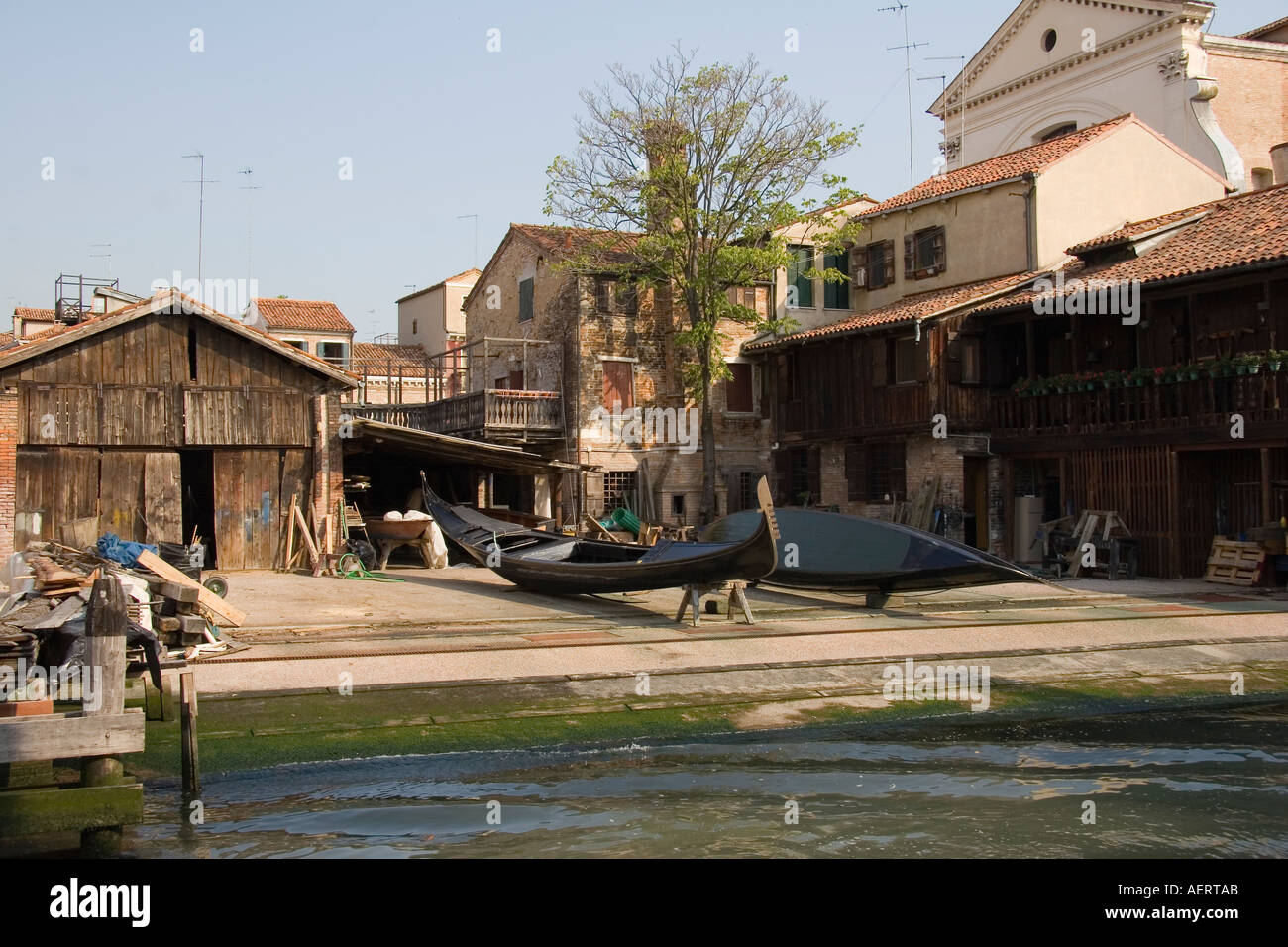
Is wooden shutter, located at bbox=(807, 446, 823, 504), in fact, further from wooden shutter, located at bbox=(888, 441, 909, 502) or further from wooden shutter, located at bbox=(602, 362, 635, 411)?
wooden shutter, located at bbox=(602, 362, 635, 411)

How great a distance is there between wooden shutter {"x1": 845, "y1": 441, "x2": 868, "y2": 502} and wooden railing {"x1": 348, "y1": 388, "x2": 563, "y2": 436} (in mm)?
7525

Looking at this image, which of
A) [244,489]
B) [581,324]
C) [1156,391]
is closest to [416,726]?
[244,489]

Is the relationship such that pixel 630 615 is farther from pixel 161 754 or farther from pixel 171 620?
pixel 161 754

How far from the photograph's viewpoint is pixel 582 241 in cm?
3209

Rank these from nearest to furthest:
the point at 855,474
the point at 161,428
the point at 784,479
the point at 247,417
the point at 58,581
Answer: the point at 58,581 < the point at 161,428 < the point at 247,417 < the point at 855,474 < the point at 784,479

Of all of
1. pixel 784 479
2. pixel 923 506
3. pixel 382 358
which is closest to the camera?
pixel 923 506

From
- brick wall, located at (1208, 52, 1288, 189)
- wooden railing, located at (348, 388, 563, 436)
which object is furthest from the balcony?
brick wall, located at (1208, 52, 1288, 189)

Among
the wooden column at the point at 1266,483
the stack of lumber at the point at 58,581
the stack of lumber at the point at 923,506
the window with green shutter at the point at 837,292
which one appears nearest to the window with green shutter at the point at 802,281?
the window with green shutter at the point at 837,292

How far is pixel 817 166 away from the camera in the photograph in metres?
29.5

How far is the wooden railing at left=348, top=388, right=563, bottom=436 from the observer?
98.4 ft

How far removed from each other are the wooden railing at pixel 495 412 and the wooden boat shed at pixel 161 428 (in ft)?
23.5

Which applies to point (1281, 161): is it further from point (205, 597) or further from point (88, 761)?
point (88, 761)

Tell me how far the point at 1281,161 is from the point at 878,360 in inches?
431

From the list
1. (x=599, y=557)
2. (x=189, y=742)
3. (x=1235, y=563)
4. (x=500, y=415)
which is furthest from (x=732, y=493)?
(x=189, y=742)
